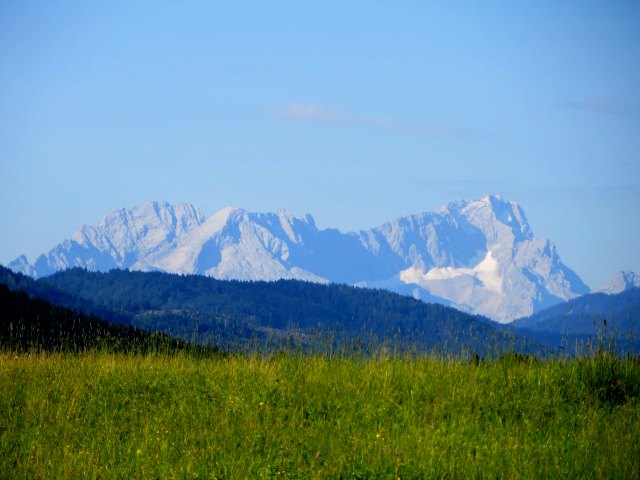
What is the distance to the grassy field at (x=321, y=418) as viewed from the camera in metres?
A: 13.4

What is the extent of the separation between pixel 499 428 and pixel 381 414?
84.3 inches

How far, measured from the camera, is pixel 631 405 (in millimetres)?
16547

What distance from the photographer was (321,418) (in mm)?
15977

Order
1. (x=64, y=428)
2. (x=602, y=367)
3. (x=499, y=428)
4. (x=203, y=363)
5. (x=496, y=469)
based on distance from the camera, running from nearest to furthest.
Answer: (x=496, y=469), (x=499, y=428), (x=64, y=428), (x=602, y=367), (x=203, y=363)

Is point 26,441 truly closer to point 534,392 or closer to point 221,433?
point 221,433

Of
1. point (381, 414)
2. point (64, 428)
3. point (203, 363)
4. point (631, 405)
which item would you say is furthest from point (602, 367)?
point (64, 428)

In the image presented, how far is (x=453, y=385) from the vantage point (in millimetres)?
16953

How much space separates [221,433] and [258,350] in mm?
5731

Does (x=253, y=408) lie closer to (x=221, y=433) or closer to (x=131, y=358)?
(x=221, y=433)

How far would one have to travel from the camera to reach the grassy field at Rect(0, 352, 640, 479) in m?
13.4

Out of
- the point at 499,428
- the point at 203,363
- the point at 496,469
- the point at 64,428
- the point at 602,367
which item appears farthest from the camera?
the point at 203,363

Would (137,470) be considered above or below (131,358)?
below

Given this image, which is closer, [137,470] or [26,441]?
[137,470]

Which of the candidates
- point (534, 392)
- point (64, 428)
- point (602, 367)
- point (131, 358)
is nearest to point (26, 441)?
point (64, 428)
